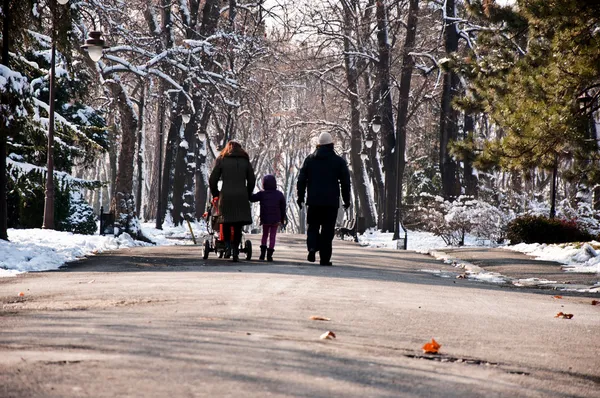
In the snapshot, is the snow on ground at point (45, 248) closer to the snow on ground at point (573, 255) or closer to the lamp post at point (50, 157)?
the lamp post at point (50, 157)

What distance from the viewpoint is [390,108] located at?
42.5 m

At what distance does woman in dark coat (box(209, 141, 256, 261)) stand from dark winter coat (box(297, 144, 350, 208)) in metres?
0.95

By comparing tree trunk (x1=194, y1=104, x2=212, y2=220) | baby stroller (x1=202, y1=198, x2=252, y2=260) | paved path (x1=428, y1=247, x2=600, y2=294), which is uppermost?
tree trunk (x1=194, y1=104, x2=212, y2=220)

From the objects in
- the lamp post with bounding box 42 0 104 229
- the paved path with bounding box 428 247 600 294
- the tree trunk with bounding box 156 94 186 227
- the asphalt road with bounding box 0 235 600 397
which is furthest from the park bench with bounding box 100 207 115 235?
the asphalt road with bounding box 0 235 600 397

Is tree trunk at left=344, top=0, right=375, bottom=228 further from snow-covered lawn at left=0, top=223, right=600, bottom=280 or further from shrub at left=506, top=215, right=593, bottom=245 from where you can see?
snow-covered lawn at left=0, top=223, right=600, bottom=280

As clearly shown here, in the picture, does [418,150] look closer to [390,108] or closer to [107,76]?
[390,108]

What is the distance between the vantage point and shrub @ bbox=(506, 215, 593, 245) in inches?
1009

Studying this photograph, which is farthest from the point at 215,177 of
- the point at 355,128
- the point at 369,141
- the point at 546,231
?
the point at 355,128

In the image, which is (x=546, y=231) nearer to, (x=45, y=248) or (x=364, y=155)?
(x=45, y=248)

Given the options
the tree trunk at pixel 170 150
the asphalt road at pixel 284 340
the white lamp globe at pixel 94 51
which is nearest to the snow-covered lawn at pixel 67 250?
the asphalt road at pixel 284 340

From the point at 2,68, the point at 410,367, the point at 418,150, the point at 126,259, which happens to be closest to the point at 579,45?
the point at 126,259

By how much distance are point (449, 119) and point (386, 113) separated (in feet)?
18.8

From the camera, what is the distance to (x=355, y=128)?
47.4 metres

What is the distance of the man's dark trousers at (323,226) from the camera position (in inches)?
661
